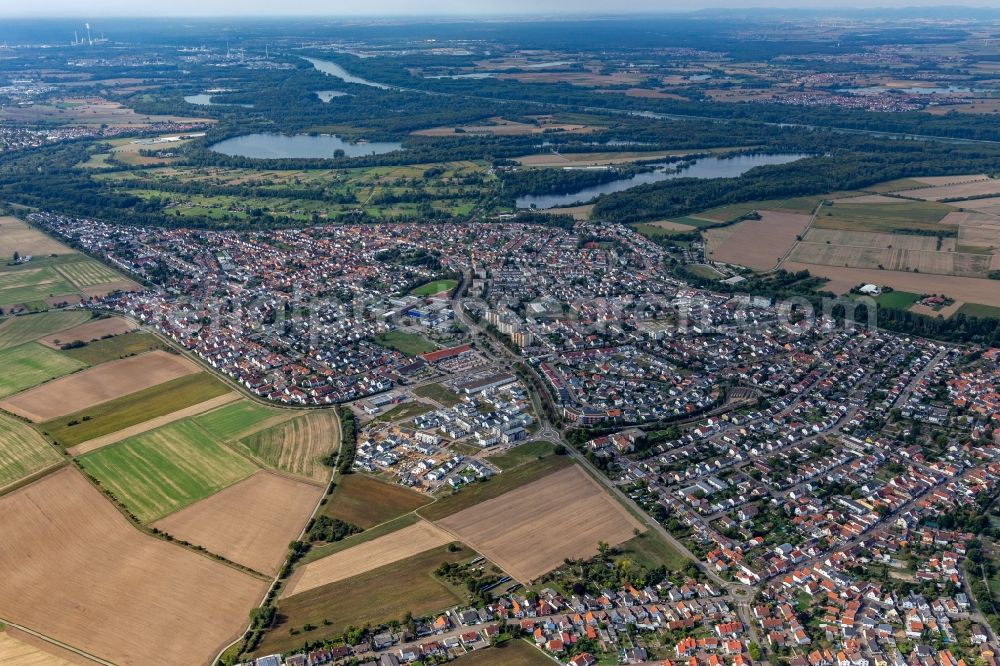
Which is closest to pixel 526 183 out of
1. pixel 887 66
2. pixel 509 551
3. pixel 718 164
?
pixel 718 164

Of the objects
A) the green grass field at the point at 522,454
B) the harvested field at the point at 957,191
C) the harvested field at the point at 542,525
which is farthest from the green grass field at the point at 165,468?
the harvested field at the point at 957,191

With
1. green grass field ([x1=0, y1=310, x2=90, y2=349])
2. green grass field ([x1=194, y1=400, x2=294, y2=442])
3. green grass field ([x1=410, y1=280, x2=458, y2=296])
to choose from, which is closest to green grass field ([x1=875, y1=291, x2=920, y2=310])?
green grass field ([x1=410, y1=280, x2=458, y2=296])

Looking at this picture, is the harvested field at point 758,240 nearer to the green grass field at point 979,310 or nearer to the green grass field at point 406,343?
the green grass field at point 979,310

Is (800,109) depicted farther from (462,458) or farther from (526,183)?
(462,458)

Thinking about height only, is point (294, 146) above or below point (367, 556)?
above

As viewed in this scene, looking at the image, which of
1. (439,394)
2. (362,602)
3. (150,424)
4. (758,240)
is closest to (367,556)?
(362,602)

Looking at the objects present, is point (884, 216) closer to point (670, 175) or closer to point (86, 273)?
point (670, 175)
